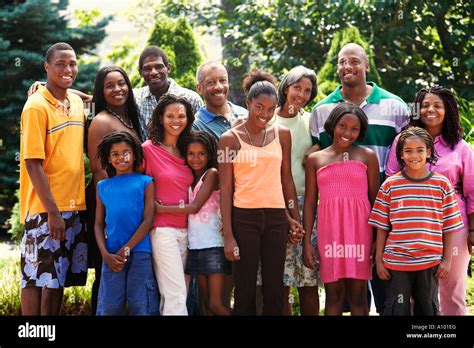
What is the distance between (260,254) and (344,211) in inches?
26.3

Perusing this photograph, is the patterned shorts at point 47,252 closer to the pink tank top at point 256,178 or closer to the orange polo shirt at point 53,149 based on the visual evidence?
the orange polo shirt at point 53,149

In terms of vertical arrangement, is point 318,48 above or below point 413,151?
above

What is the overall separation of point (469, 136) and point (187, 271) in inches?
164

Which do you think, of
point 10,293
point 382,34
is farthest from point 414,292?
point 382,34

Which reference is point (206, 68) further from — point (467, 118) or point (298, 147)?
point (467, 118)

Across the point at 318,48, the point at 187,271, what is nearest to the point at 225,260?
the point at 187,271

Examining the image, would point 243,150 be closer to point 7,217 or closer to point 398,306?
point 398,306

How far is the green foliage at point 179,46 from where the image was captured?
987 cm

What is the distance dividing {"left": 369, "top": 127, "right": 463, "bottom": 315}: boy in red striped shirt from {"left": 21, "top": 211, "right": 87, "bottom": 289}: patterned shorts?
2.17 metres

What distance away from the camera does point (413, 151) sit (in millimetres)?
5020

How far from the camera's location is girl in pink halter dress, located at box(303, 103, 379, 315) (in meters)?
5.15

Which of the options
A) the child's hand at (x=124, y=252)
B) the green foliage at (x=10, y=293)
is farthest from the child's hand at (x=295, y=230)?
the green foliage at (x=10, y=293)

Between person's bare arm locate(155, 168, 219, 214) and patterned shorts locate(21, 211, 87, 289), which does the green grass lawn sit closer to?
patterned shorts locate(21, 211, 87, 289)

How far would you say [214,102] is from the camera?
5.50 meters
